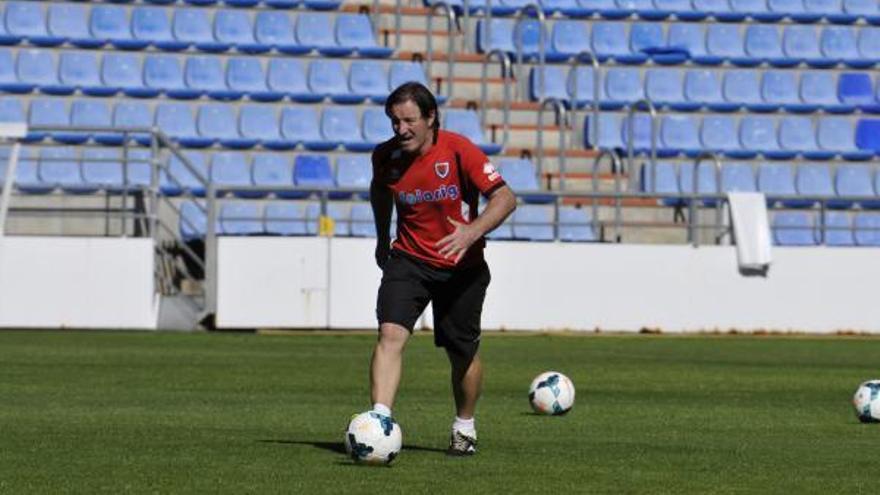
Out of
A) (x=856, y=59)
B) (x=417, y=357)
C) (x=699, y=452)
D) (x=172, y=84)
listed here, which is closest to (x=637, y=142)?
(x=856, y=59)

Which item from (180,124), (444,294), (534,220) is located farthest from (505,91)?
(444,294)

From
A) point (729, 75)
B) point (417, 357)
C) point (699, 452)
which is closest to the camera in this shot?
point (699, 452)

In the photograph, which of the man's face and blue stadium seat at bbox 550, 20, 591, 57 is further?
blue stadium seat at bbox 550, 20, 591, 57

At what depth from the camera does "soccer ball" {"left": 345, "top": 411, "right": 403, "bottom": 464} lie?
10.1 meters

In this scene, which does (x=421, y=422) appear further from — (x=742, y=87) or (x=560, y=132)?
(x=742, y=87)

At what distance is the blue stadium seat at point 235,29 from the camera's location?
32819 millimetres

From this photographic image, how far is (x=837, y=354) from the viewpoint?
23797mm

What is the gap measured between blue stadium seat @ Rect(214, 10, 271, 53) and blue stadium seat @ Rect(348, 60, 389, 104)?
1393mm

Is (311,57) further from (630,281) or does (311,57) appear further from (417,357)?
(417,357)

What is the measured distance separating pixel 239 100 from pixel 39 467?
22.3 metres

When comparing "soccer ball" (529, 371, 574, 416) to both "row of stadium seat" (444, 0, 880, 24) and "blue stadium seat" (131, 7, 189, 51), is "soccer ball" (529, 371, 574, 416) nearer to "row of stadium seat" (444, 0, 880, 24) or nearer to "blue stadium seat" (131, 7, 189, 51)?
"blue stadium seat" (131, 7, 189, 51)

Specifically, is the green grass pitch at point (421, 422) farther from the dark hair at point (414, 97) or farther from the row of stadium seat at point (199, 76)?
the row of stadium seat at point (199, 76)

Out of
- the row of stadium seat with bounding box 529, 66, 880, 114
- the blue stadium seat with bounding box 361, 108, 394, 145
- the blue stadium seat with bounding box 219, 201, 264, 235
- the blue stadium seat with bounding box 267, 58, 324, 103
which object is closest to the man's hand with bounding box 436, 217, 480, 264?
the blue stadium seat with bounding box 219, 201, 264, 235

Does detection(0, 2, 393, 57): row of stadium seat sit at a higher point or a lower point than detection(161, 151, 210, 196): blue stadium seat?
higher
